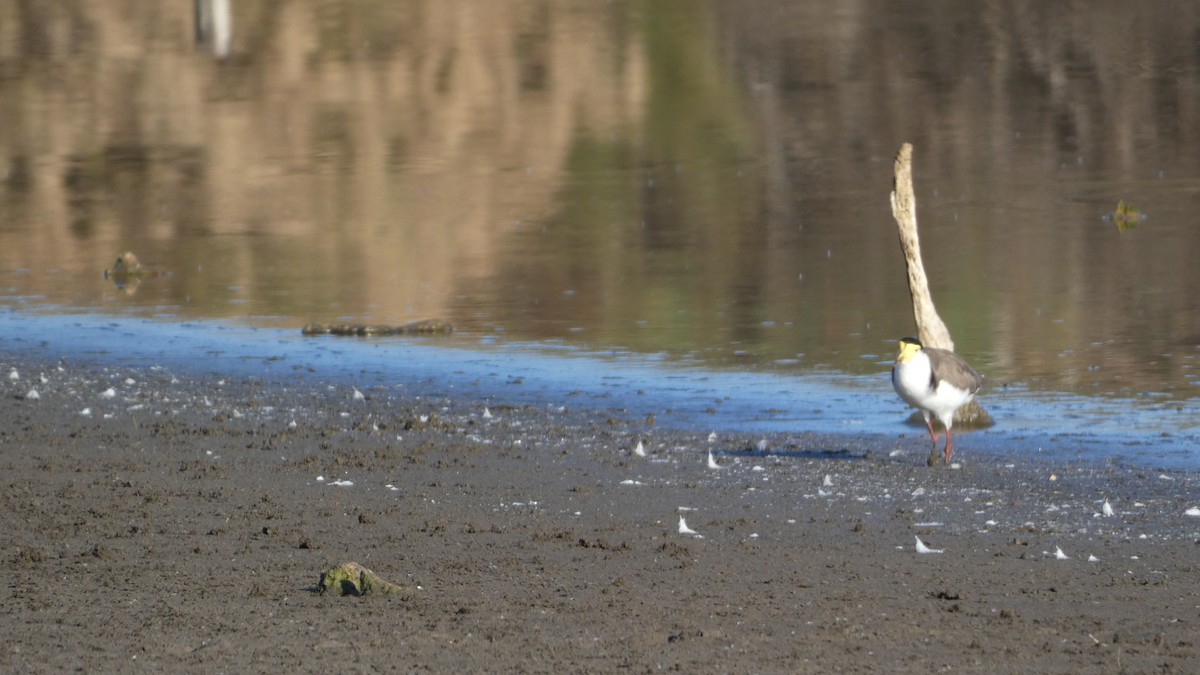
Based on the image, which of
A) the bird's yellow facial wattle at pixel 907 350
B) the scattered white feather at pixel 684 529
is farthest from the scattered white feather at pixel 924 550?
the bird's yellow facial wattle at pixel 907 350

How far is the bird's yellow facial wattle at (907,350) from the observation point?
1100 cm

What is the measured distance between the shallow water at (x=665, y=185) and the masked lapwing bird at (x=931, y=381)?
48.0 inches

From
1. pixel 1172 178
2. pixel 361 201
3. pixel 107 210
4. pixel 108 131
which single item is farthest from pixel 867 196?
pixel 108 131

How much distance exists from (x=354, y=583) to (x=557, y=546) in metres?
Answer: 1.35

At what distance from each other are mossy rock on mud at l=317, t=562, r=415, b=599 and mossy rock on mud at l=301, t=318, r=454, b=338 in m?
8.28

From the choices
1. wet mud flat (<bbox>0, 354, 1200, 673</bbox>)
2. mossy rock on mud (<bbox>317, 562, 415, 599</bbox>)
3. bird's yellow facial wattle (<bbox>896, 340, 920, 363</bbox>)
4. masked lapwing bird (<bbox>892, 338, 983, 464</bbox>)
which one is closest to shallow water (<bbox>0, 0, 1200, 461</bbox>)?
masked lapwing bird (<bbox>892, 338, 983, 464</bbox>)

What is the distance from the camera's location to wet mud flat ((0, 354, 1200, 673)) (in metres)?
7.19

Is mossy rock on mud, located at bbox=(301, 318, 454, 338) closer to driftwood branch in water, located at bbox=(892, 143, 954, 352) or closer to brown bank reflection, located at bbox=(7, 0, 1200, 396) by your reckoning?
brown bank reflection, located at bbox=(7, 0, 1200, 396)

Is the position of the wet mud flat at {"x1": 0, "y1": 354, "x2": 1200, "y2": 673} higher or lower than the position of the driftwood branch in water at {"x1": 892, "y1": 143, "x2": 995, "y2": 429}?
lower

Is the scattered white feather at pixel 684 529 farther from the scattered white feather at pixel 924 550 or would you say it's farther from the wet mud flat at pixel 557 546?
the scattered white feather at pixel 924 550

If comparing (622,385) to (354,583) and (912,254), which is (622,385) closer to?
(912,254)

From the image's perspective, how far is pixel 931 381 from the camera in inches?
432

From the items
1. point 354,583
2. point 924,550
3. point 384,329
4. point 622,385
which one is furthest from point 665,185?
point 354,583

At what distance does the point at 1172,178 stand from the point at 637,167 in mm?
7878
